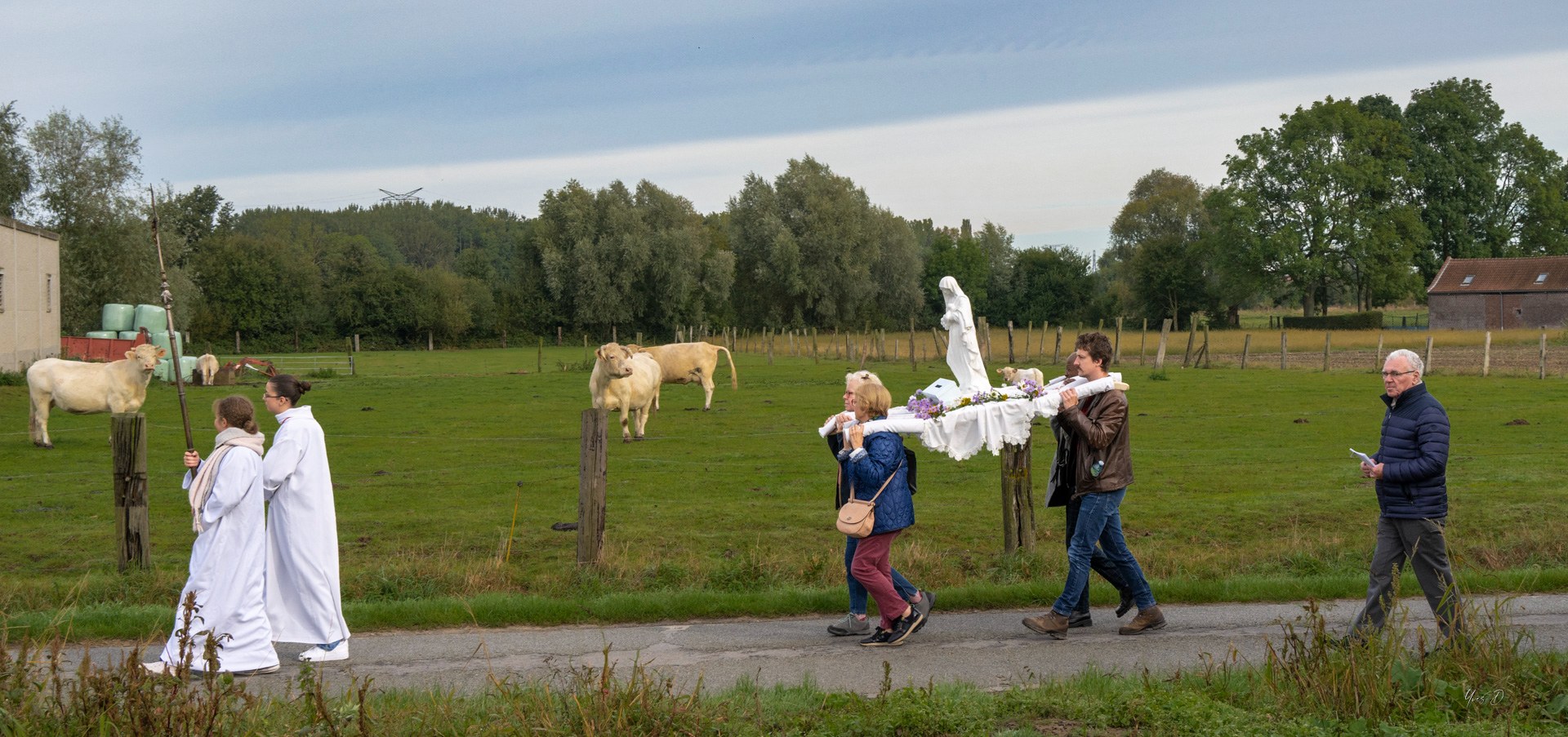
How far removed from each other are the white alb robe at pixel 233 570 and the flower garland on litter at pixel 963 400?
4752 millimetres

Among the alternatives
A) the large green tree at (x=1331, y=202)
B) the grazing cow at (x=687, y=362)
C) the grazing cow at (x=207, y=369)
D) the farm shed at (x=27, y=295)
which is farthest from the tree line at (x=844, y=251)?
the grazing cow at (x=687, y=362)

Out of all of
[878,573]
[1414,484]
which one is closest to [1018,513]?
[878,573]

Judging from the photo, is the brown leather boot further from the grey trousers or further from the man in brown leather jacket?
the grey trousers

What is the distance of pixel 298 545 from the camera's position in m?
8.29

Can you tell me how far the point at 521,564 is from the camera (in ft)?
40.3

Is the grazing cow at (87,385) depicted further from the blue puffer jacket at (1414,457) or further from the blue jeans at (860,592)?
the blue puffer jacket at (1414,457)

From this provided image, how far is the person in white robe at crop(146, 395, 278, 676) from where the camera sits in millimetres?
7816

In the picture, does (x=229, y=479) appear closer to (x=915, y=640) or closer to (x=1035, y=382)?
(x=915, y=640)

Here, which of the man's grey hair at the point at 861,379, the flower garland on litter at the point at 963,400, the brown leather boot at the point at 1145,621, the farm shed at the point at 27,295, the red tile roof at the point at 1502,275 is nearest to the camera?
the man's grey hair at the point at 861,379

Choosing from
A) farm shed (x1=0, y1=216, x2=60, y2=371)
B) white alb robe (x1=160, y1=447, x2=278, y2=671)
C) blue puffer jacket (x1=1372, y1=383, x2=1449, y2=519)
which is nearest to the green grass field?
white alb robe (x1=160, y1=447, x2=278, y2=671)

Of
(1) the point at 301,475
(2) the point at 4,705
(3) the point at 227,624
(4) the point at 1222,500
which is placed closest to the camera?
(2) the point at 4,705

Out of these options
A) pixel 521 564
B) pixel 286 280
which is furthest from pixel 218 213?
pixel 521 564

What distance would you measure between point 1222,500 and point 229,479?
492 inches

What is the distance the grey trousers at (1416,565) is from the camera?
766 centimetres
